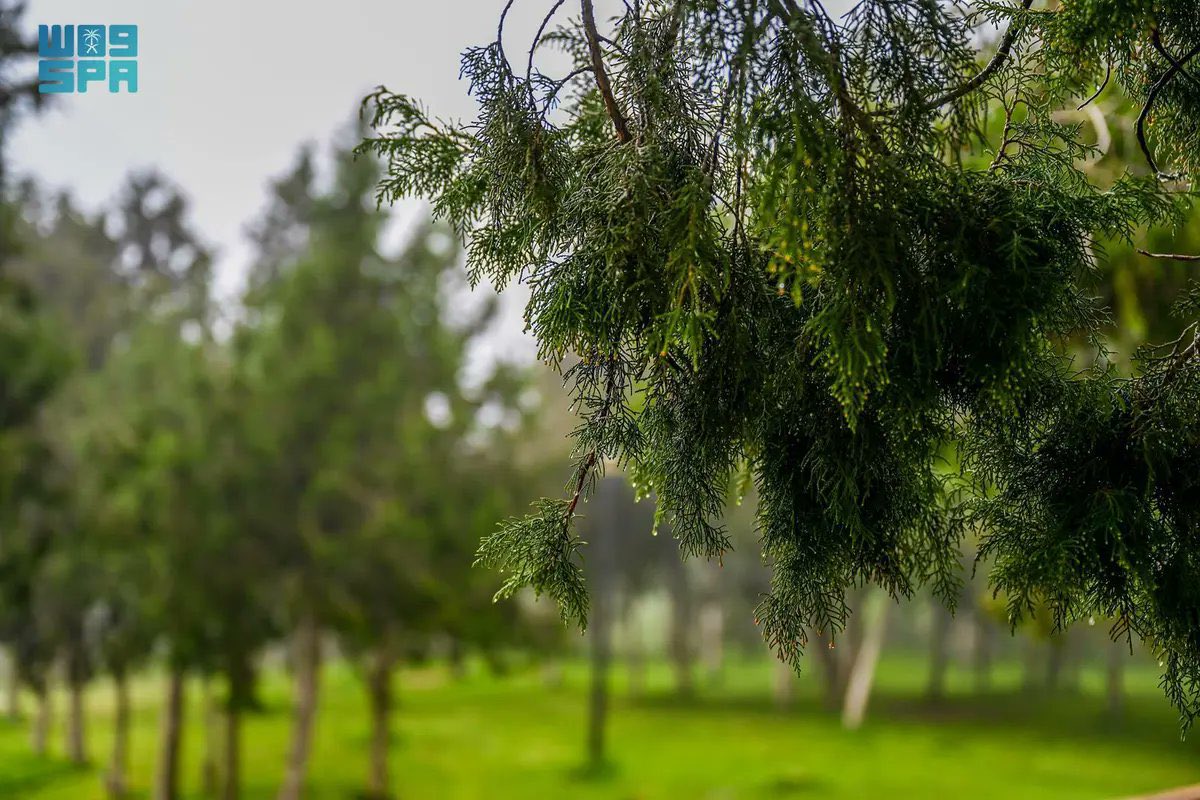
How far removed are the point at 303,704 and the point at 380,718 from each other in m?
0.61

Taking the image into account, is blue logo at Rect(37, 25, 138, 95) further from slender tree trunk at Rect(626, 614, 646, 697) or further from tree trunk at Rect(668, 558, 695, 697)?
tree trunk at Rect(668, 558, 695, 697)

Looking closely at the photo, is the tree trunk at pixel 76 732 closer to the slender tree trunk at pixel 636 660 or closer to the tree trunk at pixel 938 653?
the slender tree trunk at pixel 636 660

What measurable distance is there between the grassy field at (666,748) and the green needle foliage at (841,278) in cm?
735

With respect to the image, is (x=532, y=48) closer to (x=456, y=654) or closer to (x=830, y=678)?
(x=456, y=654)

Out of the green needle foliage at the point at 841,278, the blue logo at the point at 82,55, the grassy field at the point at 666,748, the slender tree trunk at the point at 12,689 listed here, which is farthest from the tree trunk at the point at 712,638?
the green needle foliage at the point at 841,278

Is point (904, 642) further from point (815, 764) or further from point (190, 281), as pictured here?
point (190, 281)

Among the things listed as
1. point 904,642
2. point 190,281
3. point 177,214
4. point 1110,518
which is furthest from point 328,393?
point 904,642

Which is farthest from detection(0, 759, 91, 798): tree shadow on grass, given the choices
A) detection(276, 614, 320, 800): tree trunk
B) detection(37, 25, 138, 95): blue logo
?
detection(37, 25, 138, 95): blue logo

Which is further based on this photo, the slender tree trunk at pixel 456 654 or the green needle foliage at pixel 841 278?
the slender tree trunk at pixel 456 654

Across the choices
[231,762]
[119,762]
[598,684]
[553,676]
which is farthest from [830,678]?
[119,762]

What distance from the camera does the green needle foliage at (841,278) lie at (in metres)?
1.22

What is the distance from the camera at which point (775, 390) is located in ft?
4.75

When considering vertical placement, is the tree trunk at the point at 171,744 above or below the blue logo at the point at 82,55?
below

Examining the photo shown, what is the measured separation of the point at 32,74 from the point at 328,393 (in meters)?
3.04
